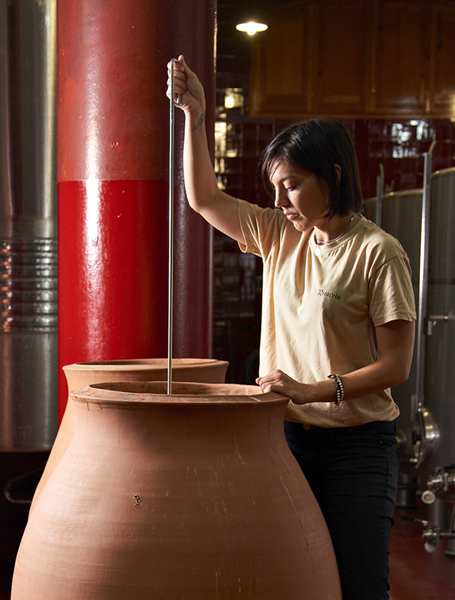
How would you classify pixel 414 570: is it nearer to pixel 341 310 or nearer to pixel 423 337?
pixel 423 337

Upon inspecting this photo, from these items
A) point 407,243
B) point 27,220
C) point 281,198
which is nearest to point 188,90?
point 281,198

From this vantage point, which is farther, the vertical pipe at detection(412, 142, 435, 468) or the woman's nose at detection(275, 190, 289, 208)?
the vertical pipe at detection(412, 142, 435, 468)

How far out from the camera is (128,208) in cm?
217

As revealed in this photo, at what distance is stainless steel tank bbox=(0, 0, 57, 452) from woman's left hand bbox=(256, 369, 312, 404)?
1.78m

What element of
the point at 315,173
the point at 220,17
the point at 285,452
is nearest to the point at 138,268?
the point at 315,173

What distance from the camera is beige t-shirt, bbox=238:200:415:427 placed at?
135cm

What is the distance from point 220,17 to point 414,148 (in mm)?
1840

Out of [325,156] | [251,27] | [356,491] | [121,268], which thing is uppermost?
[251,27]

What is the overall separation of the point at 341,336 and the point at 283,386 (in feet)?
0.81

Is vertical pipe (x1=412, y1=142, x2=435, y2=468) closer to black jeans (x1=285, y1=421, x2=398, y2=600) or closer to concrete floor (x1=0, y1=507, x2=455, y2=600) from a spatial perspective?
concrete floor (x1=0, y1=507, x2=455, y2=600)

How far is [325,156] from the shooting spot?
139cm

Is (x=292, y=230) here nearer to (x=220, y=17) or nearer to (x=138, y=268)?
(x=138, y=268)

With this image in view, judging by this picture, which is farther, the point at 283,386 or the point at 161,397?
the point at 283,386

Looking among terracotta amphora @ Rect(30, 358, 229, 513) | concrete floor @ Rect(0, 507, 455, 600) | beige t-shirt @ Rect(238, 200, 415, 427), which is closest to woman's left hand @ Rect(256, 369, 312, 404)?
beige t-shirt @ Rect(238, 200, 415, 427)
